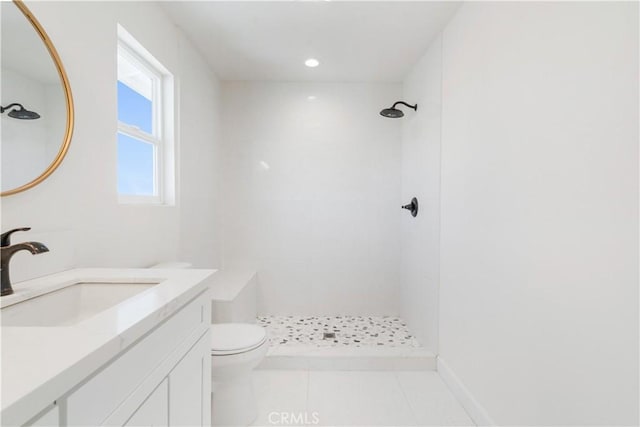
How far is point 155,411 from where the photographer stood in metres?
0.83

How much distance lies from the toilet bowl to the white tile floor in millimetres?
129

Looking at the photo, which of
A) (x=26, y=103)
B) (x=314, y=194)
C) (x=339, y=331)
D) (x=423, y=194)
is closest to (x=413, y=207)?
(x=423, y=194)

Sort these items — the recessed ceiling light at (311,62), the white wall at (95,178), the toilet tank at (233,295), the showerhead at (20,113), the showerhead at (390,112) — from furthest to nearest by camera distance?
the recessed ceiling light at (311,62), the showerhead at (390,112), the toilet tank at (233,295), the white wall at (95,178), the showerhead at (20,113)

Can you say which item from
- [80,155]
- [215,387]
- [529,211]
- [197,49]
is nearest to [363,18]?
[197,49]

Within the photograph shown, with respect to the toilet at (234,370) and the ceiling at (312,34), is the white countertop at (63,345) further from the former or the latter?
the ceiling at (312,34)

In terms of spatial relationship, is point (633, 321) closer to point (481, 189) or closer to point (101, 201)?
point (481, 189)

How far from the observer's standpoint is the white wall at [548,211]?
91cm

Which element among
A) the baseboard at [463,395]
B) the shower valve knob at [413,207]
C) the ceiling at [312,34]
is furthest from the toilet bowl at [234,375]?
the ceiling at [312,34]

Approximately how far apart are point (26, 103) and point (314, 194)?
232 cm

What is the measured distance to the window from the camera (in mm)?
1752

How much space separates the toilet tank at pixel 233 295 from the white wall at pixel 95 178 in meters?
0.29

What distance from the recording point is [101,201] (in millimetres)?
1446

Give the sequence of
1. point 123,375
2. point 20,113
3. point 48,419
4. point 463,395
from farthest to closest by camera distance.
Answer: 1. point 463,395
2. point 20,113
3. point 123,375
4. point 48,419

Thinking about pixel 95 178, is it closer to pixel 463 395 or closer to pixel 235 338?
pixel 235 338
